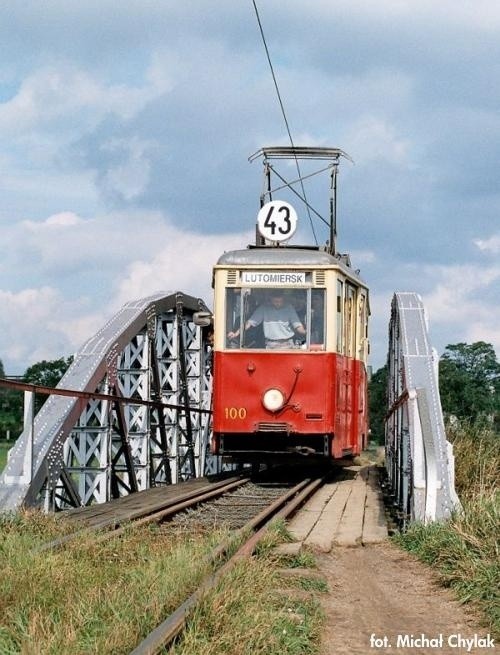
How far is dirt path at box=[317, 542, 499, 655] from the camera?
5707 millimetres

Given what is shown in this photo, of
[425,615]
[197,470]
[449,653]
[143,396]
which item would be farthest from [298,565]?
[197,470]

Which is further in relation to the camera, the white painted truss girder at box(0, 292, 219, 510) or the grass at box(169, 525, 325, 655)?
the white painted truss girder at box(0, 292, 219, 510)

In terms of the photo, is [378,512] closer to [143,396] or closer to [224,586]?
[224,586]

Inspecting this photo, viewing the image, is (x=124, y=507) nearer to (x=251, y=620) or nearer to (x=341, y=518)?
(x=341, y=518)

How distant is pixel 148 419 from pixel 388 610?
36.0 feet

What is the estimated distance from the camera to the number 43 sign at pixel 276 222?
15.6 m

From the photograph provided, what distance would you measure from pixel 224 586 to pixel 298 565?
1.91m

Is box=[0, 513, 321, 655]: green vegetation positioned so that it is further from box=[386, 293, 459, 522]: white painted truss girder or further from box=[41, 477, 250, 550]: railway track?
box=[386, 293, 459, 522]: white painted truss girder

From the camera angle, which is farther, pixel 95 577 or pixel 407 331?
pixel 407 331

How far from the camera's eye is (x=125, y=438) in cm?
1530

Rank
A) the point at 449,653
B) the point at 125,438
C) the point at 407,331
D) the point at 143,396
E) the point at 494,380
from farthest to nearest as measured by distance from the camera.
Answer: the point at 494,380 < the point at 143,396 < the point at 125,438 < the point at 407,331 < the point at 449,653

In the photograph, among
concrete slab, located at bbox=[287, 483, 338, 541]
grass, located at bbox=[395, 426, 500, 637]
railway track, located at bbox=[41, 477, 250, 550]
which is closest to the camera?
grass, located at bbox=[395, 426, 500, 637]

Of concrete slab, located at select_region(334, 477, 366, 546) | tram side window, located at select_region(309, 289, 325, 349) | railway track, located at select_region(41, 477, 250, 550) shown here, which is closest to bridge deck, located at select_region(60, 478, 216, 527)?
railway track, located at select_region(41, 477, 250, 550)

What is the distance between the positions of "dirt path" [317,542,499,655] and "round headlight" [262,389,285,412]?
5420 mm
